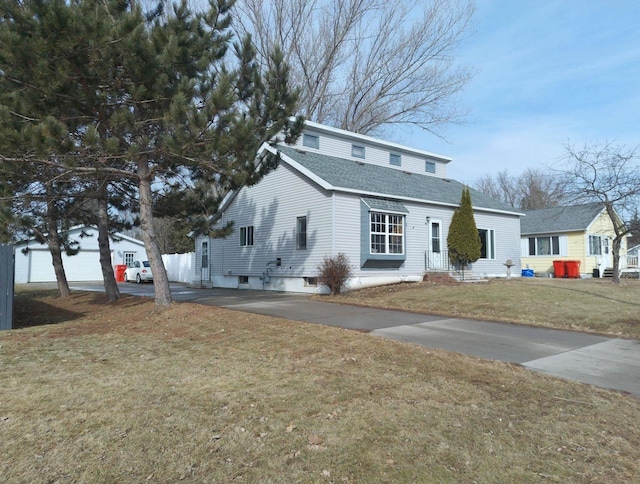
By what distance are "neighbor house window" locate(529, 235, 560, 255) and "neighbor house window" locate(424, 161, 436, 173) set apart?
1028 cm

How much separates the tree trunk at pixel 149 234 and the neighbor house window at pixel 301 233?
23.2 ft

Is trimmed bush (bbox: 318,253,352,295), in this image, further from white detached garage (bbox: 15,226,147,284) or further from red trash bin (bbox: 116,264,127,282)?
red trash bin (bbox: 116,264,127,282)

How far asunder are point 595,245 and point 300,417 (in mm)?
30624

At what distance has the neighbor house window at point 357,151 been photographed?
2248 centimetres

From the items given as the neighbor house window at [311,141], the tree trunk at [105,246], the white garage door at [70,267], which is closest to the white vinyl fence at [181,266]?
the white garage door at [70,267]

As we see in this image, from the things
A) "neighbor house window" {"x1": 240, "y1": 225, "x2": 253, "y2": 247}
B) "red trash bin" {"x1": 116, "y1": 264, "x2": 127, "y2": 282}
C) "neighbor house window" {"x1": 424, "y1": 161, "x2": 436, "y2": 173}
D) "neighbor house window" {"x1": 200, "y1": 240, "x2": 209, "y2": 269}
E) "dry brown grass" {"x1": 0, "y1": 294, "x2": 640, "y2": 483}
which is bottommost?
"dry brown grass" {"x1": 0, "y1": 294, "x2": 640, "y2": 483}

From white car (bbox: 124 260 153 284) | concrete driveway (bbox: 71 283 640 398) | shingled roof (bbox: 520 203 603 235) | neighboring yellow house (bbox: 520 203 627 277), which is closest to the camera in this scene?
concrete driveway (bbox: 71 283 640 398)

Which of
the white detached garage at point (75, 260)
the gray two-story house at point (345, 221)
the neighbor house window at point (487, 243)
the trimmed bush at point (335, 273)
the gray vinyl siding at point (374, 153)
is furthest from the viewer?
the white detached garage at point (75, 260)

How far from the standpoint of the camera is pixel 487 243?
74.1 feet

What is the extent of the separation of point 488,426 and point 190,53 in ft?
30.4

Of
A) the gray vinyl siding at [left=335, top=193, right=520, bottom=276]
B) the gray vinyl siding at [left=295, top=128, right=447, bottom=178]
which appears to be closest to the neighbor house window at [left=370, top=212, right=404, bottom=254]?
the gray vinyl siding at [left=335, top=193, right=520, bottom=276]

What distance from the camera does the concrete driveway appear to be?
6294 millimetres

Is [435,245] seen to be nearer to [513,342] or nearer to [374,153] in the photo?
[374,153]

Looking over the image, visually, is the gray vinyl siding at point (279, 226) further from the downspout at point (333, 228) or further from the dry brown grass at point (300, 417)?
the dry brown grass at point (300, 417)
